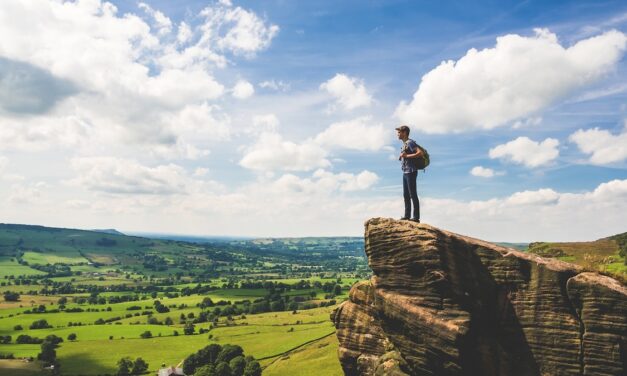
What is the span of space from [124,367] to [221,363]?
2638 cm

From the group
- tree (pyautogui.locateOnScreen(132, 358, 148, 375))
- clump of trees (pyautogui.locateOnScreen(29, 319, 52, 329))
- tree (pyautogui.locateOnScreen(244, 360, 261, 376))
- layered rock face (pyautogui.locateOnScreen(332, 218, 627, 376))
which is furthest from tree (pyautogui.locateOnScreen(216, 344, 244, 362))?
layered rock face (pyautogui.locateOnScreen(332, 218, 627, 376))

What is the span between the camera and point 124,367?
106 meters

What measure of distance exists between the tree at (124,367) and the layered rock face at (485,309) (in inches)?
4036

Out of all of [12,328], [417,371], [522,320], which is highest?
[522,320]

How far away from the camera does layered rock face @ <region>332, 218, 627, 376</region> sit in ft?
55.8

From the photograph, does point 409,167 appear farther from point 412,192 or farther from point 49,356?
point 49,356

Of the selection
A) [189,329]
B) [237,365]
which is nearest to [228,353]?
[237,365]

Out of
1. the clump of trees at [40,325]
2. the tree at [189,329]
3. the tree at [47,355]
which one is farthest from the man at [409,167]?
the clump of trees at [40,325]

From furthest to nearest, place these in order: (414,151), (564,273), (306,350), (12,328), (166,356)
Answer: (12,328) < (166,356) < (306,350) < (414,151) < (564,273)

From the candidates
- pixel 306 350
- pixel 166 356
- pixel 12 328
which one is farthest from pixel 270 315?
pixel 12 328

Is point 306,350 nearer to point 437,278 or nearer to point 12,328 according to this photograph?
point 437,278

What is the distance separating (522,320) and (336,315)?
32.0 ft

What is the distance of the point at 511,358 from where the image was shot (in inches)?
733

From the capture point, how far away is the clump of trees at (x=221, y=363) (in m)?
93.8
